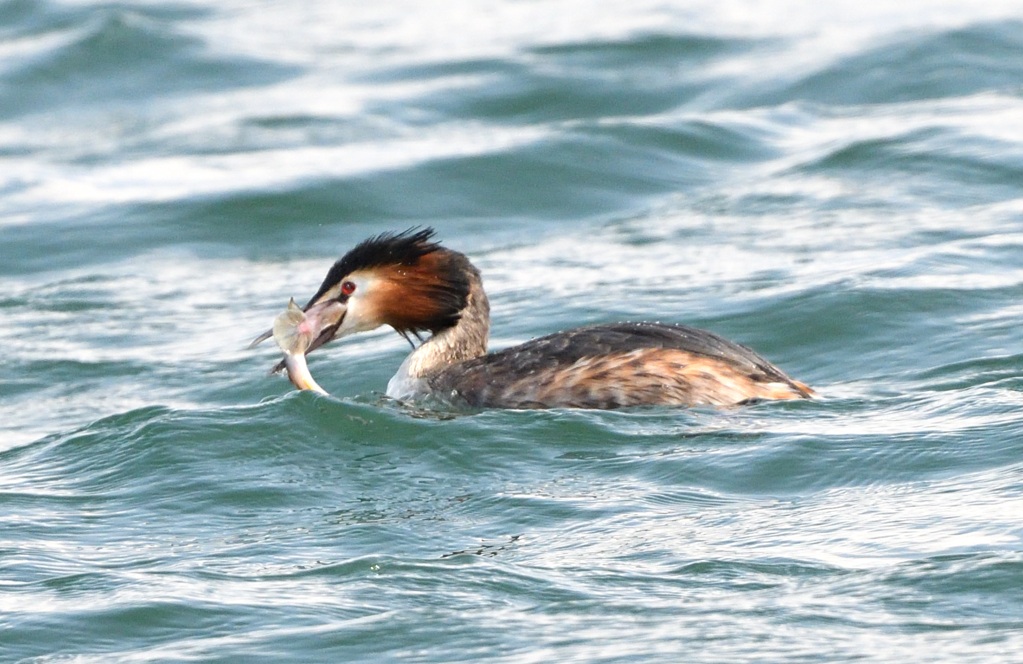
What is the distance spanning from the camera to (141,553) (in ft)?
22.8

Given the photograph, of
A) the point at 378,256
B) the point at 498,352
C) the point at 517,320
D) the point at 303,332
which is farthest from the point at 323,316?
the point at 517,320

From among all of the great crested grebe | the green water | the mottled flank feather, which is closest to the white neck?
the great crested grebe

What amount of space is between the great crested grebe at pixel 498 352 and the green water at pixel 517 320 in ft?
0.52

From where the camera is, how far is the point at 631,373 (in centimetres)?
817

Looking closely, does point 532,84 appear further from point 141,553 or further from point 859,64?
point 141,553

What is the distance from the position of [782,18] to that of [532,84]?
3711mm

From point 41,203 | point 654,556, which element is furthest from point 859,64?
point 654,556

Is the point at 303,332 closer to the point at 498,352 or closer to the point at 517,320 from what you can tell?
the point at 498,352

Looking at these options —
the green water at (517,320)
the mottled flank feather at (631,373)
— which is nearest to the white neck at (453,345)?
the green water at (517,320)

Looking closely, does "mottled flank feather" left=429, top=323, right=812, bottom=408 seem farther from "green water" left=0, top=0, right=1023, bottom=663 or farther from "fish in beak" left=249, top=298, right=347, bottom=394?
"fish in beak" left=249, top=298, right=347, bottom=394

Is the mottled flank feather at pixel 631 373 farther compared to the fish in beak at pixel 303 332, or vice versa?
the fish in beak at pixel 303 332

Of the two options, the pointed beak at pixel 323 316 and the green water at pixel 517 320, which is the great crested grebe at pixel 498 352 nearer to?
the pointed beak at pixel 323 316

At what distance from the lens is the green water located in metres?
6.18

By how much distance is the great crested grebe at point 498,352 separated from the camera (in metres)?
8.17
